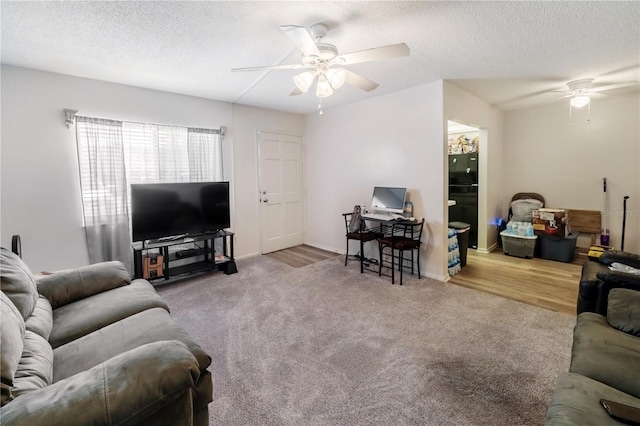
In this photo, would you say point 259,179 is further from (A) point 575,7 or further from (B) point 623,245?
(B) point 623,245

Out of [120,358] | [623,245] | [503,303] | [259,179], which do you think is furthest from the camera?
[259,179]

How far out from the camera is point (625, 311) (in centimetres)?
164

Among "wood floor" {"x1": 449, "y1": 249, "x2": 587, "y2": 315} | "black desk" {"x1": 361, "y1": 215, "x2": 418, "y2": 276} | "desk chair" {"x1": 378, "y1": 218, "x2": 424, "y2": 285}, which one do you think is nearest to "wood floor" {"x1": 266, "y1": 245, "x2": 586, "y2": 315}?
"wood floor" {"x1": 449, "y1": 249, "x2": 587, "y2": 315}

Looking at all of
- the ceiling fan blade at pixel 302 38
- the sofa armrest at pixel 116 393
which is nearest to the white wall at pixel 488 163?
the ceiling fan blade at pixel 302 38

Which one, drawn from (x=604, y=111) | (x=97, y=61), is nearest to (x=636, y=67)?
(x=604, y=111)

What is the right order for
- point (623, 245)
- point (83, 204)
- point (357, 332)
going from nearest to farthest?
point (357, 332) → point (83, 204) → point (623, 245)

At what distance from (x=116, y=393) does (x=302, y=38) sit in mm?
2008

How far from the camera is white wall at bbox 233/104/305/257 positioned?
15.2 feet

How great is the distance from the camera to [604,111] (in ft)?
14.5

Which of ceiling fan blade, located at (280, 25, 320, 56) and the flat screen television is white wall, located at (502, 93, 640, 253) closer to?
ceiling fan blade, located at (280, 25, 320, 56)

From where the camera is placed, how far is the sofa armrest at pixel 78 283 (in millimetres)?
1921

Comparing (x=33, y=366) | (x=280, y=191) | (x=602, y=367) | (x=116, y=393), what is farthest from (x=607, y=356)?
(x=280, y=191)

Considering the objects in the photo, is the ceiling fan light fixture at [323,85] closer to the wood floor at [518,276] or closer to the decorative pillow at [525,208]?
the wood floor at [518,276]

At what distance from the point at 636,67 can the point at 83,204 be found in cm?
633
